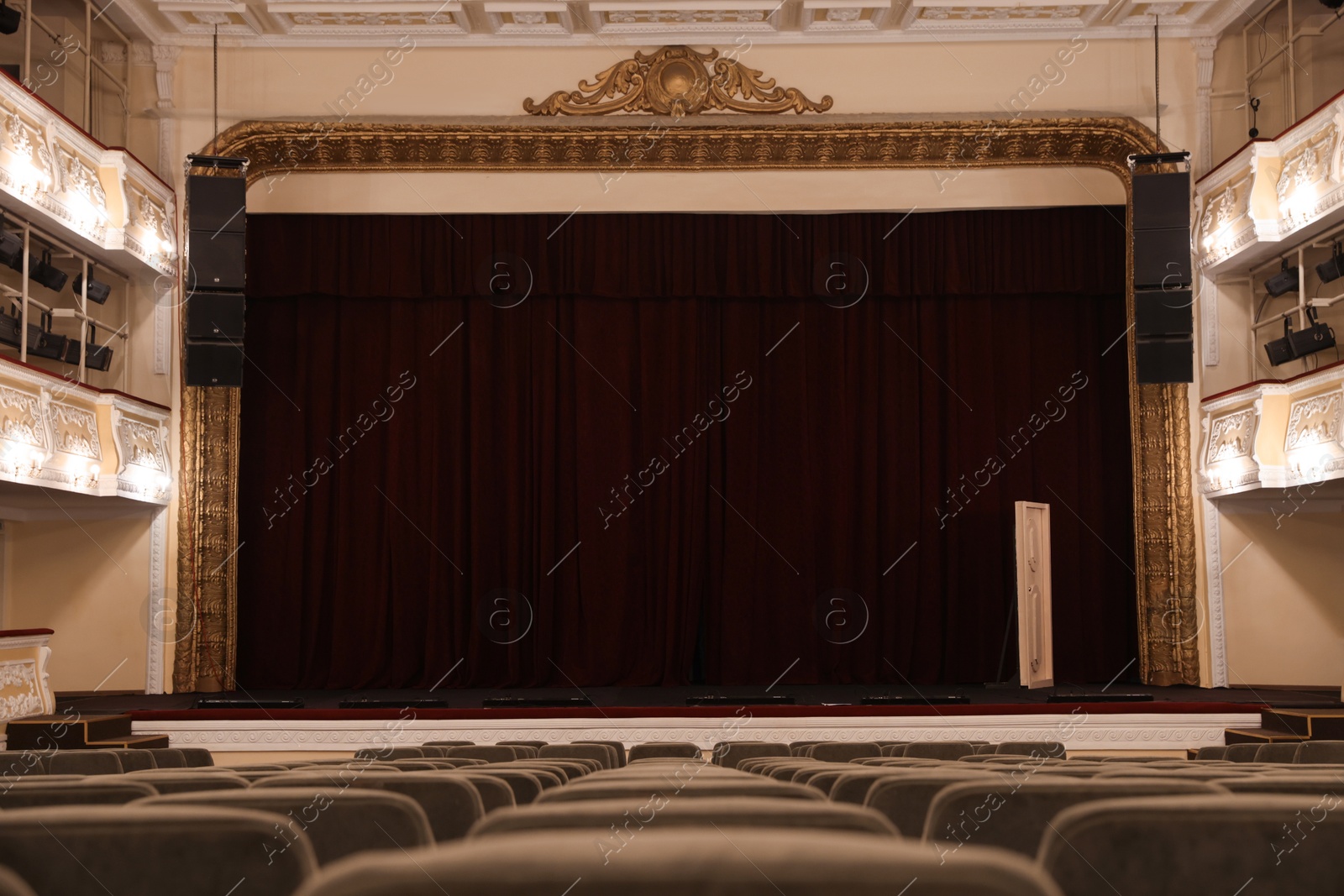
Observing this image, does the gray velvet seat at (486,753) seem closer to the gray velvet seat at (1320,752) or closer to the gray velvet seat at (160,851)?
the gray velvet seat at (1320,752)

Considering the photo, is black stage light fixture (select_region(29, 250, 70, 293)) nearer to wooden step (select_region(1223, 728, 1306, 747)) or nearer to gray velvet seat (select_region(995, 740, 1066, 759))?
gray velvet seat (select_region(995, 740, 1066, 759))

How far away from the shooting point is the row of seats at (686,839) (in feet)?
2.18

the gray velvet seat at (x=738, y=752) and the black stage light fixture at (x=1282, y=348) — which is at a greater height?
the black stage light fixture at (x=1282, y=348)

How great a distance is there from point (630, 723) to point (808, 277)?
536 centimetres

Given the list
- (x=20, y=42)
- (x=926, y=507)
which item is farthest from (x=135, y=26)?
(x=926, y=507)

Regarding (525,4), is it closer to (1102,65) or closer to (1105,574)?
(1102,65)

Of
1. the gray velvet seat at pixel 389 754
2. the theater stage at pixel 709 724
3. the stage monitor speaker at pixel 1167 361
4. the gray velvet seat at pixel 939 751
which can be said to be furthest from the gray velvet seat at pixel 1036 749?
the stage monitor speaker at pixel 1167 361

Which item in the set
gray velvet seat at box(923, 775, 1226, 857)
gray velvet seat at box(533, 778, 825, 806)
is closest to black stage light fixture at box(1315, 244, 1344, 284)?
gray velvet seat at box(923, 775, 1226, 857)

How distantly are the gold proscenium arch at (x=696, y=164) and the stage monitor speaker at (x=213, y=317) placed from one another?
112 centimetres

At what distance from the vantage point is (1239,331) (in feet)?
36.0

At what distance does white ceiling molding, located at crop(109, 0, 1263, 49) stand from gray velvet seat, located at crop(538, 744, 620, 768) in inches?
332

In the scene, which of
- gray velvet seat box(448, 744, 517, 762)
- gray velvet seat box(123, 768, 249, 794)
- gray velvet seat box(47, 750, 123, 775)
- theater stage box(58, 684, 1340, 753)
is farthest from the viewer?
theater stage box(58, 684, 1340, 753)

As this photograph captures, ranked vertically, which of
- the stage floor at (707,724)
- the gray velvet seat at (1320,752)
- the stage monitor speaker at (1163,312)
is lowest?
the stage floor at (707,724)

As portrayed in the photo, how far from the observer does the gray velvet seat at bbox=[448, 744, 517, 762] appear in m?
3.48
